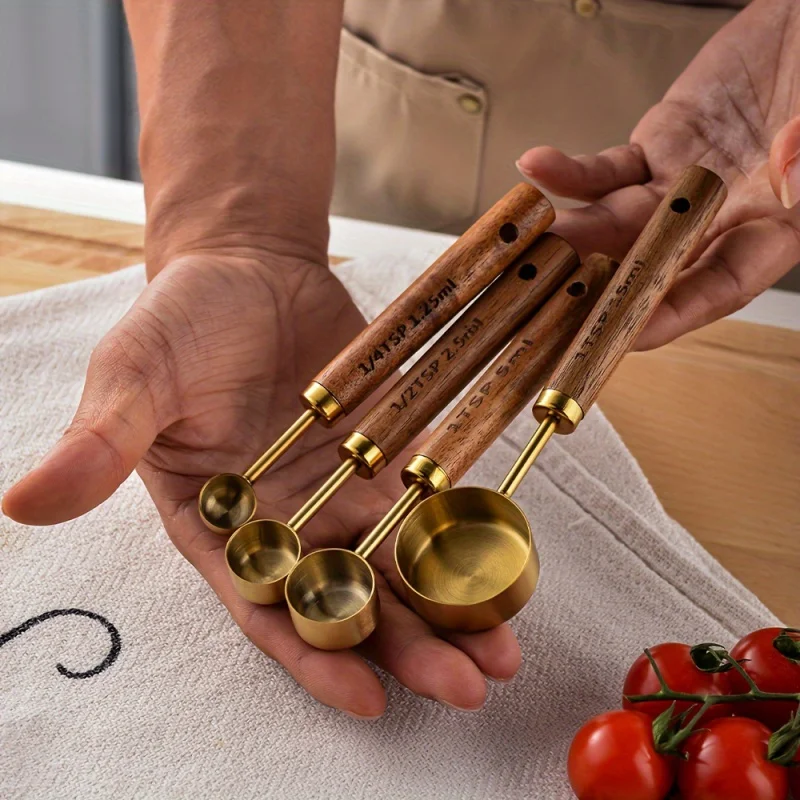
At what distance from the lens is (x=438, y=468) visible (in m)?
0.71

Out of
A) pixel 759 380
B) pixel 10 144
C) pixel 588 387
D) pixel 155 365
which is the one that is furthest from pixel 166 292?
pixel 10 144

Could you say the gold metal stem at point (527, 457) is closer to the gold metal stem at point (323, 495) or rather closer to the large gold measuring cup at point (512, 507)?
the large gold measuring cup at point (512, 507)

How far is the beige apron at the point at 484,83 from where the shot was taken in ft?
3.61

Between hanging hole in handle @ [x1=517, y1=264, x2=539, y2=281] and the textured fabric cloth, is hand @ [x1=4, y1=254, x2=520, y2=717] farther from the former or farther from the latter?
hanging hole in handle @ [x1=517, y1=264, x2=539, y2=281]

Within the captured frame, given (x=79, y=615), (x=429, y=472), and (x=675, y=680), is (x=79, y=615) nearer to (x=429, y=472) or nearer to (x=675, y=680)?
(x=429, y=472)

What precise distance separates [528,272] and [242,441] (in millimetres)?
263

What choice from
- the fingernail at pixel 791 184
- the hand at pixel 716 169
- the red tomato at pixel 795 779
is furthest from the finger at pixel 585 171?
the red tomato at pixel 795 779

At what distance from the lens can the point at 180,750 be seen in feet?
2.18

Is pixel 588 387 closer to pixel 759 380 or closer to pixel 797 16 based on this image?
pixel 759 380

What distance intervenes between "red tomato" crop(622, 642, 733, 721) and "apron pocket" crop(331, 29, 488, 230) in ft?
2.26

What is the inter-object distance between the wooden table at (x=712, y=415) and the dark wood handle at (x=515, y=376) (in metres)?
0.20

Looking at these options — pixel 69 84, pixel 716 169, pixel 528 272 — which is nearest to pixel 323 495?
pixel 528 272

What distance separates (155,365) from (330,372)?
13 cm

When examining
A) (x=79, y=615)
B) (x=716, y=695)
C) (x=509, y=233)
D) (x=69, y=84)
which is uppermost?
(x=509, y=233)
